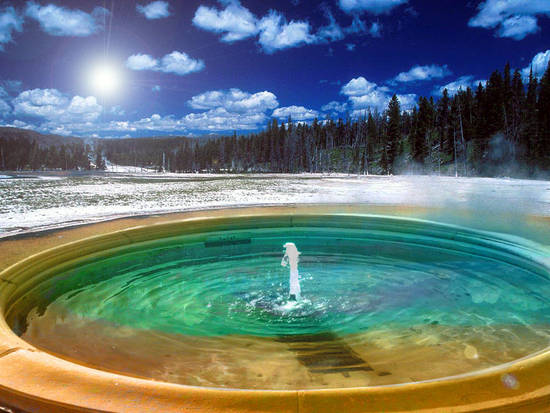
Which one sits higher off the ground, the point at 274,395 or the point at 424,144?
the point at 424,144

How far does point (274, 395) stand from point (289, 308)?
2836 mm

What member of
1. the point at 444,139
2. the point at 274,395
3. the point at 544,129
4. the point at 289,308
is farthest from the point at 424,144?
the point at 274,395

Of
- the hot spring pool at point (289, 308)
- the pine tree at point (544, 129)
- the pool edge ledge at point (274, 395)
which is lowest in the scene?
the hot spring pool at point (289, 308)

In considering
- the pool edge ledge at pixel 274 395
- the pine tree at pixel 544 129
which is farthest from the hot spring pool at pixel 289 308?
the pine tree at pixel 544 129

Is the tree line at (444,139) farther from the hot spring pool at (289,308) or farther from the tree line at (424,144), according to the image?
the hot spring pool at (289,308)

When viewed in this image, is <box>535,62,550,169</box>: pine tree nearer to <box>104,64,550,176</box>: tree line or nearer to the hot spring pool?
<box>104,64,550,176</box>: tree line

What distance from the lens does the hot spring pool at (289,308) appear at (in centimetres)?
300

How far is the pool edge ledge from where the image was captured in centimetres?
174

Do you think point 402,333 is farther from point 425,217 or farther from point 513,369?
point 425,217

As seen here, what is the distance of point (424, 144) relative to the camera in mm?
55500

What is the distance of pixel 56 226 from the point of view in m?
7.63

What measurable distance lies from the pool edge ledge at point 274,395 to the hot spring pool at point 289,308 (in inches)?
33.6

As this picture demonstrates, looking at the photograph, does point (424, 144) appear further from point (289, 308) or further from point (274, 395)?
point (274, 395)

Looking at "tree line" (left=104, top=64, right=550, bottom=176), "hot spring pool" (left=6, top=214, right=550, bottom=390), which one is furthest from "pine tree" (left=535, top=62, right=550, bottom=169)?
"hot spring pool" (left=6, top=214, right=550, bottom=390)
